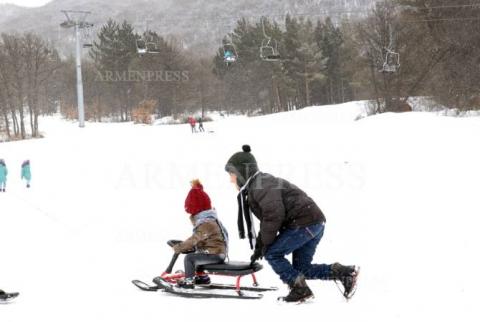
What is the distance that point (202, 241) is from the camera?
19.4ft

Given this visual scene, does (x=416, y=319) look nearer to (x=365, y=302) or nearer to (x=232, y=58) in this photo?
(x=365, y=302)

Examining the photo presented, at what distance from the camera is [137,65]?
205 ft

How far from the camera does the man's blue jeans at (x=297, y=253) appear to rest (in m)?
4.95

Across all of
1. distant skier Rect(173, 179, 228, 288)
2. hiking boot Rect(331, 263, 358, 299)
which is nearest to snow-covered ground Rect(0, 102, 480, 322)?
hiking boot Rect(331, 263, 358, 299)

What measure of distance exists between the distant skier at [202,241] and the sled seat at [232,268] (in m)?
0.07

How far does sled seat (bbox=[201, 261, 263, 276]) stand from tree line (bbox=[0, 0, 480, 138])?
22046 mm

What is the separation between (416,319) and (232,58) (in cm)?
2313

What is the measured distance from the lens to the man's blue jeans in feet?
16.3

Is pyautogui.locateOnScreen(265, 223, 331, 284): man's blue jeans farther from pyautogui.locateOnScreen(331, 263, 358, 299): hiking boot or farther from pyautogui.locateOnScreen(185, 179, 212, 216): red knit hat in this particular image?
pyautogui.locateOnScreen(185, 179, 212, 216): red knit hat

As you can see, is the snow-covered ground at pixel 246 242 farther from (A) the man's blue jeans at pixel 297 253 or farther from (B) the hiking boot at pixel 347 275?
(A) the man's blue jeans at pixel 297 253

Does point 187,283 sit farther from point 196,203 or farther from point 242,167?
point 242,167

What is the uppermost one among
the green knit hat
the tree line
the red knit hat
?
the tree line

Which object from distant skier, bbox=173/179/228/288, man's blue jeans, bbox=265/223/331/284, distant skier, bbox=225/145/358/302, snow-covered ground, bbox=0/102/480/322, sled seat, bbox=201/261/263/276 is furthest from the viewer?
distant skier, bbox=173/179/228/288

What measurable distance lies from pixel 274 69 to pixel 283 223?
199 ft
